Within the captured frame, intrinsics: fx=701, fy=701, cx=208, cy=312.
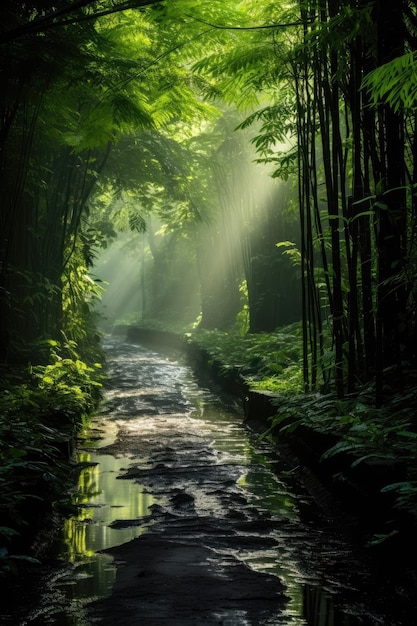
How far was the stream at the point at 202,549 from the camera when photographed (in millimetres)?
2945

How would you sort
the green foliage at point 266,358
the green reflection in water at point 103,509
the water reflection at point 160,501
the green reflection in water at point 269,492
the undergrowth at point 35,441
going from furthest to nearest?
the green foliage at point 266,358 < the green reflection in water at point 269,492 < the green reflection in water at point 103,509 < the undergrowth at point 35,441 < the water reflection at point 160,501

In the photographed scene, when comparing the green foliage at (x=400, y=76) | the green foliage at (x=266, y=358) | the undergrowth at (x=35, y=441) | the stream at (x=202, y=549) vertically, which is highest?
the green foliage at (x=400, y=76)

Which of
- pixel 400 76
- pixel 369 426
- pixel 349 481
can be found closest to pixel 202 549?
pixel 349 481

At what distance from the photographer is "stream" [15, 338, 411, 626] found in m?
2.95

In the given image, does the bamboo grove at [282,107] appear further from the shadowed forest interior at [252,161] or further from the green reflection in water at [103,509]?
the green reflection in water at [103,509]

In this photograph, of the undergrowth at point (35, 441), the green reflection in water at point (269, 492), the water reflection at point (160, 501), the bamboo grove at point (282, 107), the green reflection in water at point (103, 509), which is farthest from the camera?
the bamboo grove at point (282, 107)

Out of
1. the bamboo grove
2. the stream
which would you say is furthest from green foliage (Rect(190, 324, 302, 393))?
the stream

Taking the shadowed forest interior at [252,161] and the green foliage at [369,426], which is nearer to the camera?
the green foliage at [369,426]

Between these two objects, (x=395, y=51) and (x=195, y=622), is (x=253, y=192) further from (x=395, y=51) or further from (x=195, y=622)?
(x=195, y=622)

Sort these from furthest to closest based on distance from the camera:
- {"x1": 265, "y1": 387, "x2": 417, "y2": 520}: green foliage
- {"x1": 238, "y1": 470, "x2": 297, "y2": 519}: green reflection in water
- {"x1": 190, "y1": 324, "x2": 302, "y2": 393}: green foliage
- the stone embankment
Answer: {"x1": 190, "y1": 324, "x2": 302, "y2": 393}: green foliage
{"x1": 238, "y1": 470, "x2": 297, "y2": 519}: green reflection in water
{"x1": 265, "y1": 387, "x2": 417, "y2": 520}: green foliage
the stone embankment

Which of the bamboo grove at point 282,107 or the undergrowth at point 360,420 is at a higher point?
the bamboo grove at point 282,107

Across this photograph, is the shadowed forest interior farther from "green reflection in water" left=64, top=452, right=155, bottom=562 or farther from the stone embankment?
"green reflection in water" left=64, top=452, right=155, bottom=562

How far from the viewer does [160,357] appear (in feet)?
69.0

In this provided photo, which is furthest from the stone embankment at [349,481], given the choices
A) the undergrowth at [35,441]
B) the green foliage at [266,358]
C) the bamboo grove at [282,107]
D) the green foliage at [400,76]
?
the green foliage at [400,76]
